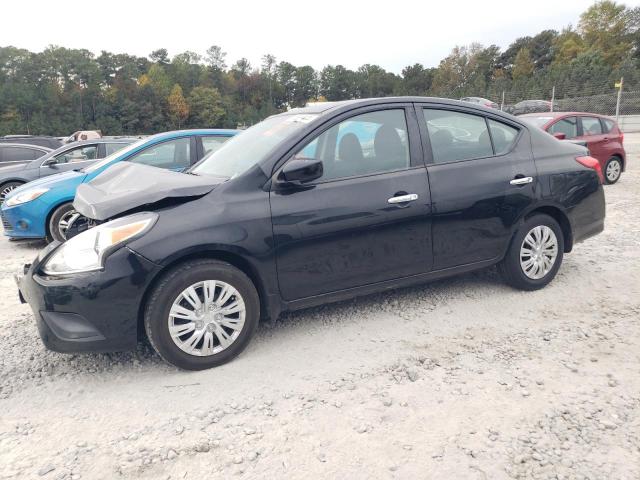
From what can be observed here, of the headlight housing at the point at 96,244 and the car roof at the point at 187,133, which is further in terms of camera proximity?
the car roof at the point at 187,133

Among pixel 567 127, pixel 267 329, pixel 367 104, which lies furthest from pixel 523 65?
pixel 267 329

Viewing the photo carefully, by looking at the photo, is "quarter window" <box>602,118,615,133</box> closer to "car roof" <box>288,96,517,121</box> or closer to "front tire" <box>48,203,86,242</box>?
"car roof" <box>288,96,517,121</box>

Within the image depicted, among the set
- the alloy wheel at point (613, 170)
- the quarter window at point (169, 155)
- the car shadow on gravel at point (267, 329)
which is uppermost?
the quarter window at point (169, 155)

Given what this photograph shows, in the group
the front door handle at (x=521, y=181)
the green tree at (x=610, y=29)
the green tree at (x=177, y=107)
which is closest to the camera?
the front door handle at (x=521, y=181)

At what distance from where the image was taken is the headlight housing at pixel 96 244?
118 inches

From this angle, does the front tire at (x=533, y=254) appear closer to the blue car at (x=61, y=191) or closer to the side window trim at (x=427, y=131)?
the side window trim at (x=427, y=131)

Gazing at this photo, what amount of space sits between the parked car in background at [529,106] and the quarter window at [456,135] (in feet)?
97.1

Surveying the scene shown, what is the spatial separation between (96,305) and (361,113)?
2.27m

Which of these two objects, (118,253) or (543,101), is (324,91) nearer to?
(543,101)

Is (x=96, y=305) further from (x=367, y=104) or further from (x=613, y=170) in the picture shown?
(x=613, y=170)

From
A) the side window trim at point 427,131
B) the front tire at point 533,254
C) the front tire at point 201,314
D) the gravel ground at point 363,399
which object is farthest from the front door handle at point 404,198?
the front tire at point 201,314

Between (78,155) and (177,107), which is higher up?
(177,107)

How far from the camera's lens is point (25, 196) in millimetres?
6609

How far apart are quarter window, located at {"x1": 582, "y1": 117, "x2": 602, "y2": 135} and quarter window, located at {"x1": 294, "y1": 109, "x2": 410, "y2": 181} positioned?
8.15 metres
